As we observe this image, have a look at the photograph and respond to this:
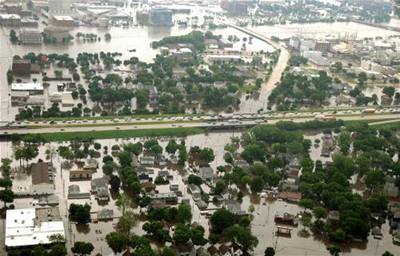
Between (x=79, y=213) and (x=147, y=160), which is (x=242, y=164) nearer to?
(x=147, y=160)

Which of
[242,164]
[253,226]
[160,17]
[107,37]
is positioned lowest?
[253,226]

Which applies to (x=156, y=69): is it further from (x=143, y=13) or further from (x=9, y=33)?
(x=143, y=13)

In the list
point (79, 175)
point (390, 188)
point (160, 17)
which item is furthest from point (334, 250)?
point (160, 17)

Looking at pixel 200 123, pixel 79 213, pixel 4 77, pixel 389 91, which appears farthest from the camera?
pixel 389 91

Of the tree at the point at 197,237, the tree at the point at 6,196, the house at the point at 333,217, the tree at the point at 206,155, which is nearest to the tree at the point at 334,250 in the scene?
the house at the point at 333,217

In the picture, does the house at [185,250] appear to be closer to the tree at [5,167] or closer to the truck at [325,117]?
the tree at [5,167]

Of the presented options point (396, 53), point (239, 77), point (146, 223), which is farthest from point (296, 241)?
point (396, 53)
